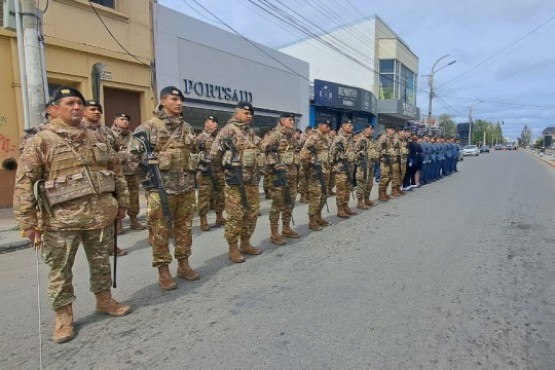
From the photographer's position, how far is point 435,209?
8461 millimetres

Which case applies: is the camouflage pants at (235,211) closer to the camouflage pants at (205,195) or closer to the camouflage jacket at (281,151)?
the camouflage jacket at (281,151)

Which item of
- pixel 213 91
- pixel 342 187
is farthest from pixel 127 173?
pixel 213 91

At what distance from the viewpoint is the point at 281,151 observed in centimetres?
583

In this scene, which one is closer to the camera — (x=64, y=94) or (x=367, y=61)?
(x=64, y=94)

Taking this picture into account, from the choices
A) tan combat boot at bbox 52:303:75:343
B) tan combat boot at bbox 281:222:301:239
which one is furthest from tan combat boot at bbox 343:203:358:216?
tan combat boot at bbox 52:303:75:343

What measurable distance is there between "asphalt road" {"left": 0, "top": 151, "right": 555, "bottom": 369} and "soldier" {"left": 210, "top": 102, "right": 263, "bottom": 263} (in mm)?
420

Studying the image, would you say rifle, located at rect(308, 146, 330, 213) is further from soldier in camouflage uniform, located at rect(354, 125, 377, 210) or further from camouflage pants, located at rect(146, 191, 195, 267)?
camouflage pants, located at rect(146, 191, 195, 267)

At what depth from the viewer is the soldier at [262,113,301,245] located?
559 centimetres

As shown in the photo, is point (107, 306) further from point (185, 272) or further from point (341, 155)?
point (341, 155)

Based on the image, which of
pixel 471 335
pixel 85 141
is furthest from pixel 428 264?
pixel 85 141

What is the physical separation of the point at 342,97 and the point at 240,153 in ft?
62.2

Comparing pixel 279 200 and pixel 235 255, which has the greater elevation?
pixel 279 200

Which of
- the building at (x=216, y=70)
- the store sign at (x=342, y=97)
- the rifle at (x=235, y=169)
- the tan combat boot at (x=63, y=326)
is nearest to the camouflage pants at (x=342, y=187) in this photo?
the rifle at (x=235, y=169)

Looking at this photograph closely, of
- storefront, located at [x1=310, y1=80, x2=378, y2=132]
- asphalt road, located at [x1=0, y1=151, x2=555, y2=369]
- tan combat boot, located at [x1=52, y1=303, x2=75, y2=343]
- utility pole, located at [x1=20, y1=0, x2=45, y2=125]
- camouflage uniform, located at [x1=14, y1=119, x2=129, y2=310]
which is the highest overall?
storefront, located at [x1=310, y1=80, x2=378, y2=132]
